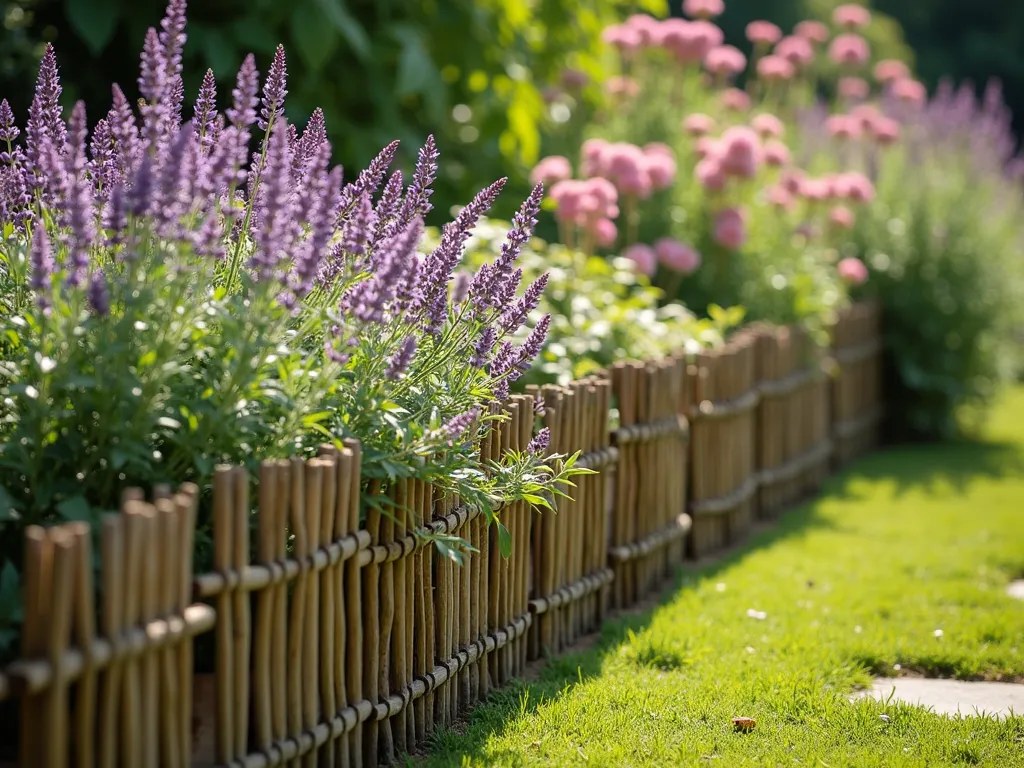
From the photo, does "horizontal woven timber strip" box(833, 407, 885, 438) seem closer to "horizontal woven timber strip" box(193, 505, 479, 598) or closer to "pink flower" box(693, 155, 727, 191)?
"pink flower" box(693, 155, 727, 191)

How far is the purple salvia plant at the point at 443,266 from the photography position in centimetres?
297

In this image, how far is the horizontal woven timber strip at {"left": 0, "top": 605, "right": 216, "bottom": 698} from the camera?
6.86ft

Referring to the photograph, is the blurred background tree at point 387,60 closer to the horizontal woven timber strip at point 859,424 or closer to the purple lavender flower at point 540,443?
the horizontal woven timber strip at point 859,424

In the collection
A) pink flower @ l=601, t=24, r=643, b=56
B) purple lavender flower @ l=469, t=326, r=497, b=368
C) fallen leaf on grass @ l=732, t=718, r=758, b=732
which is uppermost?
pink flower @ l=601, t=24, r=643, b=56

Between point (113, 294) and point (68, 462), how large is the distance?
1.20 feet

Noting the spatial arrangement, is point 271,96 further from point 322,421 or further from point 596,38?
point 596,38

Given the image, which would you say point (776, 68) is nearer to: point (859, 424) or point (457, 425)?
point (859, 424)

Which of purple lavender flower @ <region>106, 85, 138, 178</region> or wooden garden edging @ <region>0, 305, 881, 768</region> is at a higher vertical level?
purple lavender flower @ <region>106, 85, 138, 178</region>

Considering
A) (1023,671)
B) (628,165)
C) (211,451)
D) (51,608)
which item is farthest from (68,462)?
(628,165)

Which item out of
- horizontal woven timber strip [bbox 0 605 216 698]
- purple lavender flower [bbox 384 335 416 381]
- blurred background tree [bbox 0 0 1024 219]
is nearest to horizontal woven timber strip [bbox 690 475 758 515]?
blurred background tree [bbox 0 0 1024 219]

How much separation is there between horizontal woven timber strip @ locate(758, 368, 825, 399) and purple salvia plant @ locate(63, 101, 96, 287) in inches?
166

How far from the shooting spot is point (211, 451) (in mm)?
2629

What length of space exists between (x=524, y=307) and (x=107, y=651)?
1376 mm

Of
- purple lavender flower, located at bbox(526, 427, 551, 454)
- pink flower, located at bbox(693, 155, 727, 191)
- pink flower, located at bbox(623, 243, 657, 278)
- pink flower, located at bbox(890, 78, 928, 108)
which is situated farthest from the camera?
pink flower, located at bbox(890, 78, 928, 108)
